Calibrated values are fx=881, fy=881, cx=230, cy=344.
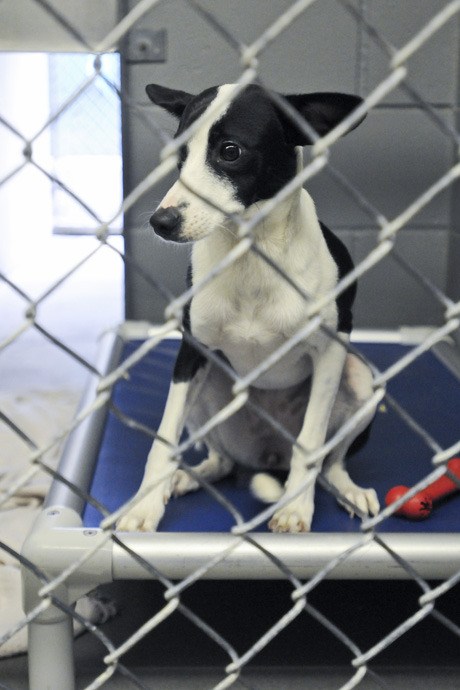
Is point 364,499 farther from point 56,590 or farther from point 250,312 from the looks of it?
point 56,590

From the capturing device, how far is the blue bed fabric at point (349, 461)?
61.5 inches

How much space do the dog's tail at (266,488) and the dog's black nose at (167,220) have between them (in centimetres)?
54

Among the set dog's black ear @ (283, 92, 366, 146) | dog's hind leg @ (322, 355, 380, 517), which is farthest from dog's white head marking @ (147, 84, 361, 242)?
dog's hind leg @ (322, 355, 380, 517)

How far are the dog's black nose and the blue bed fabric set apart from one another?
0.53 m

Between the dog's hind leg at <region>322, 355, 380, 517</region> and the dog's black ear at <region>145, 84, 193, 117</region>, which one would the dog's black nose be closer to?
the dog's black ear at <region>145, 84, 193, 117</region>

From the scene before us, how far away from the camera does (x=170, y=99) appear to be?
167cm

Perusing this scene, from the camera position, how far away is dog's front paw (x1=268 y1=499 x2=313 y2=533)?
149cm

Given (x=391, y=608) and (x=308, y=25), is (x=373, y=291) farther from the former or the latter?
(x=391, y=608)

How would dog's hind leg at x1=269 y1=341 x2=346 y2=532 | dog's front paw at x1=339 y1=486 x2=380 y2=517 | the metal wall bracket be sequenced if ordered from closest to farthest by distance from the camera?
dog's hind leg at x1=269 y1=341 x2=346 y2=532
dog's front paw at x1=339 y1=486 x2=380 y2=517
the metal wall bracket

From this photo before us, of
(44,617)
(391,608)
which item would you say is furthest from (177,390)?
(391,608)

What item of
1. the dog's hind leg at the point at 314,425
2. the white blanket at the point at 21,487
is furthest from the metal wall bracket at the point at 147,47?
the dog's hind leg at the point at 314,425

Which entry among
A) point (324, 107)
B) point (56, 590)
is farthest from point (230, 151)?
point (56, 590)

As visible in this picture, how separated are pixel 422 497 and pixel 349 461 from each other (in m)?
0.36

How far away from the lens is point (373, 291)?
3154 millimetres
